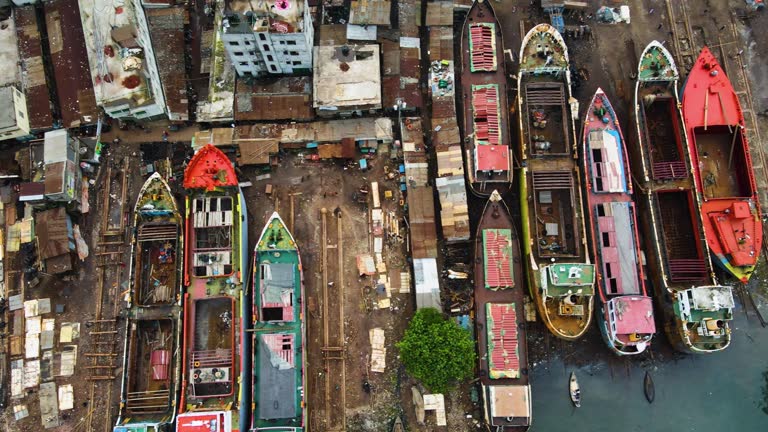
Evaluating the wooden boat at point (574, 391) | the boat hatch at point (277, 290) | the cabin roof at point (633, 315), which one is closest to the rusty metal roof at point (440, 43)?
the boat hatch at point (277, 290)

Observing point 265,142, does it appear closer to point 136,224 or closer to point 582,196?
point 136,224

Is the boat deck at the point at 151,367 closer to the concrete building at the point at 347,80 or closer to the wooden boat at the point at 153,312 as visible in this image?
the wooden boat at the point at 153,312

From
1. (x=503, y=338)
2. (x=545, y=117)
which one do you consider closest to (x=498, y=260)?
(x=503, y=338)

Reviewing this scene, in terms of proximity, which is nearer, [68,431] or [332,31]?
[68,431]

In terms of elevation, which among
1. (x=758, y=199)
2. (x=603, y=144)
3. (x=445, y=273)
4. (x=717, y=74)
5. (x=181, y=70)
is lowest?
(x=445, y=273)

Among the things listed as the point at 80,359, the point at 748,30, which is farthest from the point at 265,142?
the point at 748,30
